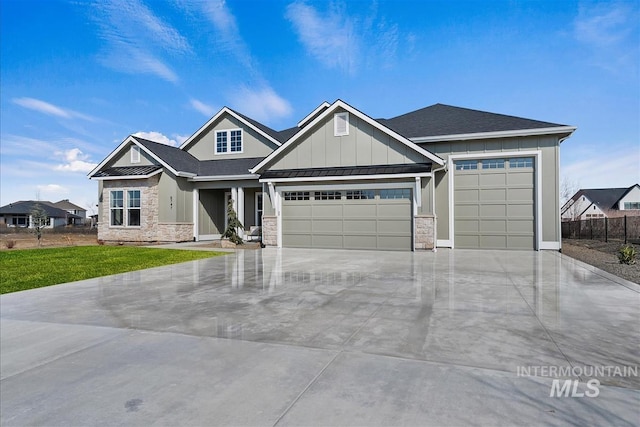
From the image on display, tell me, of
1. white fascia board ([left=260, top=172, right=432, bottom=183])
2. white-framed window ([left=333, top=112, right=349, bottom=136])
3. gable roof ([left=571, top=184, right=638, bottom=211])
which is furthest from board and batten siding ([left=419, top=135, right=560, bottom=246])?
gable roof ([left=571, top=184, right=638, bottom=211])

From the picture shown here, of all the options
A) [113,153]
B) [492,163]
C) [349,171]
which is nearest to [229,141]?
[113,153]

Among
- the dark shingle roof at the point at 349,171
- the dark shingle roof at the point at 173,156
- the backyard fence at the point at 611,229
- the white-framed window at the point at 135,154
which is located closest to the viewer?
the dark shingle roof at the point at 349,171

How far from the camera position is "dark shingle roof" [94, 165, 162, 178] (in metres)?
18.7

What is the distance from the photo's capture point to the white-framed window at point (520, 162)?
577 inches

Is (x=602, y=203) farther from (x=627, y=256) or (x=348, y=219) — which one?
(x=348, y=219)

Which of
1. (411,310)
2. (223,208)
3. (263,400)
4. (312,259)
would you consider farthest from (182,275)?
(223,208)

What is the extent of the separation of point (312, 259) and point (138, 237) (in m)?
11.8

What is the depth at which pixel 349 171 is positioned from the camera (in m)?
14.7

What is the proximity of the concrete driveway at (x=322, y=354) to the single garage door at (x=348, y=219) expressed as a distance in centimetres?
731

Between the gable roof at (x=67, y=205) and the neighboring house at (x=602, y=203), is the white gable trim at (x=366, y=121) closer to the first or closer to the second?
the neighboring house at (x=602, y=203)

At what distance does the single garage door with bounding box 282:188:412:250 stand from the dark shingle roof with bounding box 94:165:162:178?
7.91m

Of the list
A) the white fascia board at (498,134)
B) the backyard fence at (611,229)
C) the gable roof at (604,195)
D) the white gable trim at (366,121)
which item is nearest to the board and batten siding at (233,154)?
the white gable trim at (366,121)

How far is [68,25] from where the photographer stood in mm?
13430

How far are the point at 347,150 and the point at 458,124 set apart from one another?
5246 millimetres
